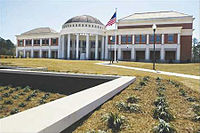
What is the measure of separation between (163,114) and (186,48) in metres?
52.6

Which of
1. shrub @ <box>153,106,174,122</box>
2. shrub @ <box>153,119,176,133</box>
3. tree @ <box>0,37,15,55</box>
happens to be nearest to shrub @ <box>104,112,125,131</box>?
shrub @ <box>153,119,176,133</box>

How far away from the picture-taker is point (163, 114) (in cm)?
481

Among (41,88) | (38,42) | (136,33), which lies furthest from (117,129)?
(38,42)

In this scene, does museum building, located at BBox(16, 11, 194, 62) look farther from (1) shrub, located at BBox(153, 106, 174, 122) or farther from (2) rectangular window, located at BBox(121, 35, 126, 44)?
(1) shrub, located at BBox(153, 106, 174, 122)

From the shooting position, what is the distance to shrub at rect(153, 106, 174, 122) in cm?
471

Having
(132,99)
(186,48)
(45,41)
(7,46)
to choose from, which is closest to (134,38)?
(186,48)

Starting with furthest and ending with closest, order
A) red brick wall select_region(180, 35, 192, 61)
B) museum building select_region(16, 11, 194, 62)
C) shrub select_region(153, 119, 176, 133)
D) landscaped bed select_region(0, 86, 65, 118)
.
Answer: red brick wall select_region(180, 35, 192, 61) → museum building select_region(16, 11, 194, 62) → landscaped bed select_region(0, 86, 65, 118) → shrub select_region(153, 119, 176, 133)

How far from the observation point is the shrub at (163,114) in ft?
15.5

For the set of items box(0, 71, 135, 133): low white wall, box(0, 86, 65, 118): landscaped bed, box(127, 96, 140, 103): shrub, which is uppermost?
box(0, 71, 135, 133): low white wall

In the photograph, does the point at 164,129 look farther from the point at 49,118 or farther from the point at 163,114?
the point at 49,118

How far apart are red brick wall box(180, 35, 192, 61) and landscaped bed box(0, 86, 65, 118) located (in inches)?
1959

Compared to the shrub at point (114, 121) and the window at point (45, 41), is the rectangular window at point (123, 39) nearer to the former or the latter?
the window at point (45, 41)

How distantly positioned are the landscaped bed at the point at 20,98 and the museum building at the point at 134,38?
3125 centimetres

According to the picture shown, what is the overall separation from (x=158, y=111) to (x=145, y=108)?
1.80ft
